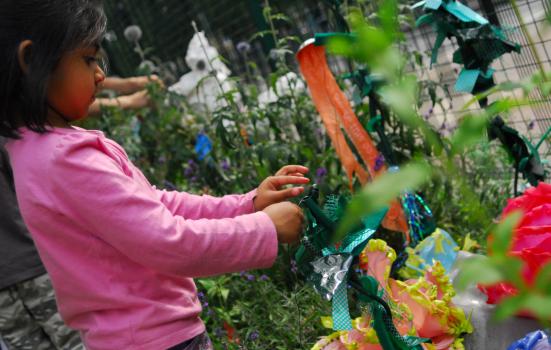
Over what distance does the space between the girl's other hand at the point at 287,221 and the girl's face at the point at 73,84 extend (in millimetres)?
440

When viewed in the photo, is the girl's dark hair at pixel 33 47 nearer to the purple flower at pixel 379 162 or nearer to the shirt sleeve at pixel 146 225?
the shirt sleeve at pixel 146 225

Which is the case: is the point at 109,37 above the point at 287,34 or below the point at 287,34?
above

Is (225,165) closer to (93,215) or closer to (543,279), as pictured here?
(93,215)

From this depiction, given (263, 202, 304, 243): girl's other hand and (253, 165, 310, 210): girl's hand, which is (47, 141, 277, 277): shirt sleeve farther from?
(253, 165, 310, 210): girl's hand

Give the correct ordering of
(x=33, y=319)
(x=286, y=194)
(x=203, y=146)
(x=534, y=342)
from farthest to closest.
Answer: (x=203, y=146) < (x=33, y=319) < (x=286, y=194) < (x=534, y=342)

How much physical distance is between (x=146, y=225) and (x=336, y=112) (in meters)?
1.00

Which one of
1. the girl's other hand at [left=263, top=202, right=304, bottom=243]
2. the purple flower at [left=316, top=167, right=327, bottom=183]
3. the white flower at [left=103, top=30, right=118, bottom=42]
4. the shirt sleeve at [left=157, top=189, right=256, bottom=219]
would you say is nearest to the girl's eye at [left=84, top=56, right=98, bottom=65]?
the shirt sleeve at [left=157, top=189, right=256, bottom=219]

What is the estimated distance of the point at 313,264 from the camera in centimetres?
104

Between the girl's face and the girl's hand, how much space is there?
0.40 meters

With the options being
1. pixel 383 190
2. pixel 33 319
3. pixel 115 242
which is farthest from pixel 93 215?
pixel 33 319

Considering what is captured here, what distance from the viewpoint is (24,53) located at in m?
1.27

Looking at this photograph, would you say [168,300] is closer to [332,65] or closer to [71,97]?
[71,97]

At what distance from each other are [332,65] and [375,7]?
1.09 meters

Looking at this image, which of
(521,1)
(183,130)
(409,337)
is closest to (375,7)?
(521,1)
